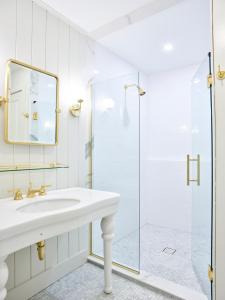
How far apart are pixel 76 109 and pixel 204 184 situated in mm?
1355

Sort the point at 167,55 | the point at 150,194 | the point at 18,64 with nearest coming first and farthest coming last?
the point at 18,64 → the point at 167,55 → the point at 150,194

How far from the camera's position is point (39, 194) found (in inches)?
66.6

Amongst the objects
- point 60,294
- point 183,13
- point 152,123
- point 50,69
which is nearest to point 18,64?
point 50,69

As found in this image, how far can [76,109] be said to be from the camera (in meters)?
2.08

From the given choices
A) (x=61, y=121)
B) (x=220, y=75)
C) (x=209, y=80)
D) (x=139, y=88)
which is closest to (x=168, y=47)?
(x=139, y=88)

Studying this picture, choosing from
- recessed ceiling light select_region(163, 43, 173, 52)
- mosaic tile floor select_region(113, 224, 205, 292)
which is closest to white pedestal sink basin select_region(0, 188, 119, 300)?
mosaic tile floor select_region(113, 224, 205, 292)

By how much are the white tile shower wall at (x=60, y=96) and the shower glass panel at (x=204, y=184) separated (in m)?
1.11

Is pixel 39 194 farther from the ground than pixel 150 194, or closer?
farther from the ground

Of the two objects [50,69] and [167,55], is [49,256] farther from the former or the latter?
[167,55]

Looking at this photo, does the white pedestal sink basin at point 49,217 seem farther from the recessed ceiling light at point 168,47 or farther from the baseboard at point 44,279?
the recessed ceiling light at point 168,47

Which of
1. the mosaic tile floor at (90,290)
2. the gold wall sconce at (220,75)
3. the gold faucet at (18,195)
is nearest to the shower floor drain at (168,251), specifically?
the mosaic tile floor at (90,290)

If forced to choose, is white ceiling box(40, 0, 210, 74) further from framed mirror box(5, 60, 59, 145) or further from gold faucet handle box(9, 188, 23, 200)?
gold faucet handle box(9, 188, 23, 200)

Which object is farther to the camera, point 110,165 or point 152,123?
point 152,123

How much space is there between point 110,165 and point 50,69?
1.10 metres
